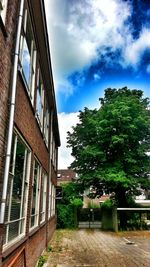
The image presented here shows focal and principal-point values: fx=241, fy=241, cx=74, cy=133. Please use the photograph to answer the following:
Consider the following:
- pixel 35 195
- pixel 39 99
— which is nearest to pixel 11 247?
pixel 35 195

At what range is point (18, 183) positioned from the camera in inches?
213

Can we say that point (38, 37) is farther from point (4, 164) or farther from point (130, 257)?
point (130, 257)

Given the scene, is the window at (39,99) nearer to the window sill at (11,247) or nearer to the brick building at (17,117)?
the brick building at (17,117)

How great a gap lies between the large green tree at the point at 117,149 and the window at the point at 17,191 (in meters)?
13.1

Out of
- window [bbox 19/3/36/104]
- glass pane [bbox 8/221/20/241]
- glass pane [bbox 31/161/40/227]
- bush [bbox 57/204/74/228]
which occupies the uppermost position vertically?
window [bbox 19/3/36/104]

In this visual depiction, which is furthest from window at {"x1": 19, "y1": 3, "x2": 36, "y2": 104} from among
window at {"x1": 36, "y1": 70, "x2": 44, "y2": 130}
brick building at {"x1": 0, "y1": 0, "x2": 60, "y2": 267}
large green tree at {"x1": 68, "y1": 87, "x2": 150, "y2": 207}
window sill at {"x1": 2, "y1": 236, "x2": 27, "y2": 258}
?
large green tree at {"x1": 68, "y1": 87, "x2": 150, "y2": 207}

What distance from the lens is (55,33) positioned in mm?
10773

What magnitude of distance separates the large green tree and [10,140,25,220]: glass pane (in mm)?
13526

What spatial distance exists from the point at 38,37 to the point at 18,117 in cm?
372

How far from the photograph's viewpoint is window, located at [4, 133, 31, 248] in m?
4.57

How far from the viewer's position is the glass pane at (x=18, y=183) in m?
4.98

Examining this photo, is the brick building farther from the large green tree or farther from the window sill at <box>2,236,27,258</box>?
the large green tree

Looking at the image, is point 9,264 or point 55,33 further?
point 55,33

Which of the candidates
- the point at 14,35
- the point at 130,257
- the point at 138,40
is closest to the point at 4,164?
the point at 14,35
